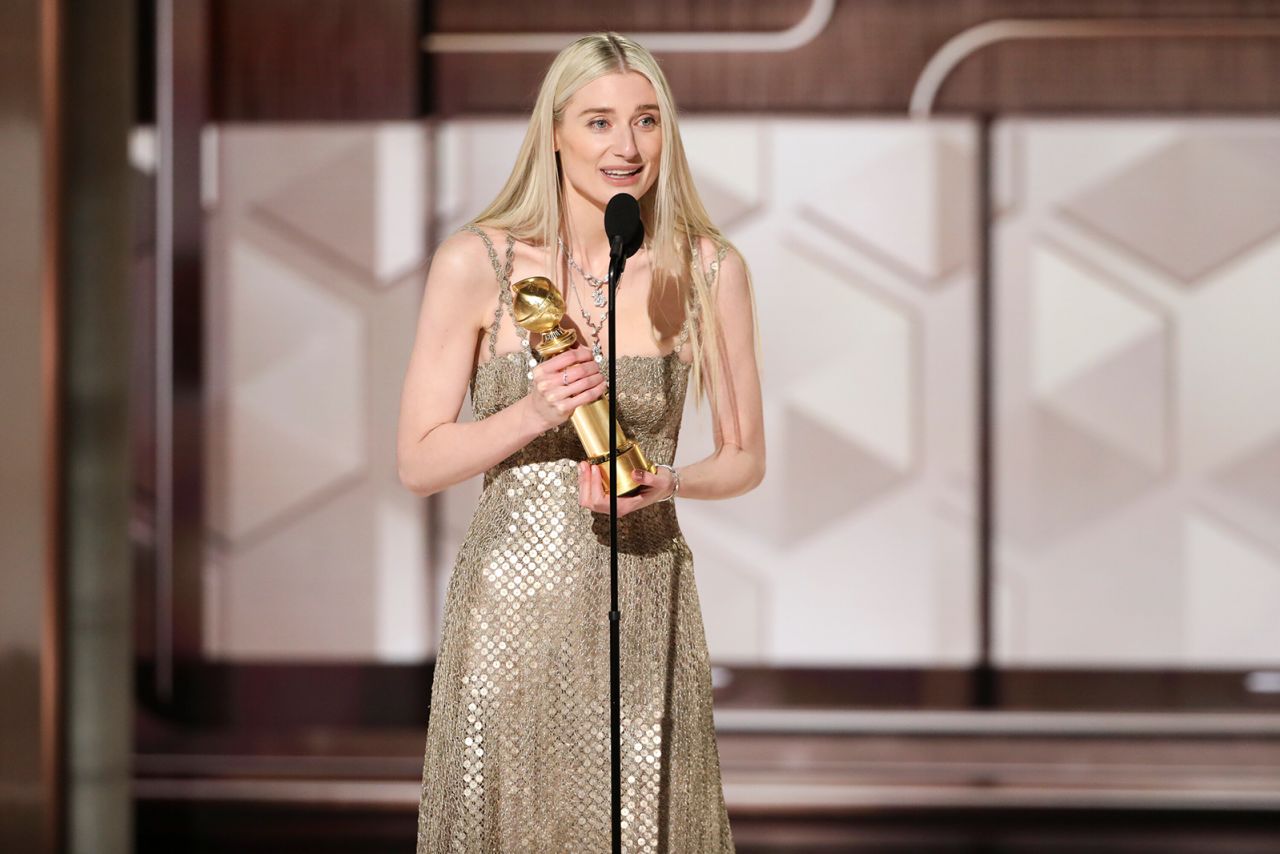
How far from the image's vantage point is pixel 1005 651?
3680 millimetres

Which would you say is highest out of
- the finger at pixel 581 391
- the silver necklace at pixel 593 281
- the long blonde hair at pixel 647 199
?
the long blonde hair at pixel 647 199

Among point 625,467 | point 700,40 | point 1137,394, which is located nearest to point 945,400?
point 1137,394

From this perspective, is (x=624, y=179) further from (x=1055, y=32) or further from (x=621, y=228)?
(x=1055, y=32)

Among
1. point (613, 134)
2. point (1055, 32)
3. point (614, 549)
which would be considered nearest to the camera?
point (614, 549)

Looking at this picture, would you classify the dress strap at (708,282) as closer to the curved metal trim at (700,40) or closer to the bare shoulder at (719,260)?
the bare shoulder at (719,260)

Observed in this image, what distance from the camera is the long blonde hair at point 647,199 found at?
164cm

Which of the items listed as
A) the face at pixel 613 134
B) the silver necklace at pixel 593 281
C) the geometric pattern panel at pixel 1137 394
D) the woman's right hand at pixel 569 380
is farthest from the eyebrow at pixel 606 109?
the geometric pattern panel at pixel 1137 394

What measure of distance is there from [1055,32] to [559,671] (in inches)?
108

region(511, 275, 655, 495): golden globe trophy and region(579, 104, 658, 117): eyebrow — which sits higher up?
region(579, 104, 658, 117): eyebrow

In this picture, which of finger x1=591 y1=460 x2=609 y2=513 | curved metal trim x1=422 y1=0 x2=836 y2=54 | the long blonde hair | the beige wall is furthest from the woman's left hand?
curved metal trim x1=422 y1=0 x2=836 y2=54

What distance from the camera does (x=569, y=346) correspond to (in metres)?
1.50

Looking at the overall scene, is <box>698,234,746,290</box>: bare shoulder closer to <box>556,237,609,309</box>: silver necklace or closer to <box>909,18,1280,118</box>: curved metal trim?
<box>556,237,609,309</box>: silver necklace

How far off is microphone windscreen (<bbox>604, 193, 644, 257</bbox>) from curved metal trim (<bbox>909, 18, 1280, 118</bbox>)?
7.88 feet

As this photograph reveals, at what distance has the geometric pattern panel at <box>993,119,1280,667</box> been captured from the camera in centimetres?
368
